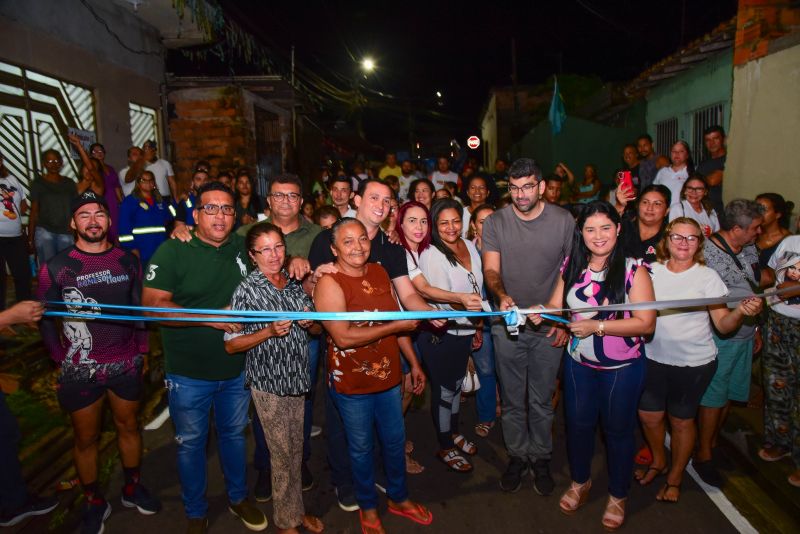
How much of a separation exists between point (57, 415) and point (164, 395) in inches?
41.1

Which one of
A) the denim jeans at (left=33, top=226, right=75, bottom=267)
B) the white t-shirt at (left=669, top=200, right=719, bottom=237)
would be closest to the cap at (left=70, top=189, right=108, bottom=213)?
the denim jeans at (left=33, top=226, right=75, bottom=267)

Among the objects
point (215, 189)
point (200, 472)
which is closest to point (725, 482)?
point (200, 472)

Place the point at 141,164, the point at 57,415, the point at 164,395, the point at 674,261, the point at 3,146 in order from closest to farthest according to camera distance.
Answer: the point at 674,261, the point at 57,415, the point at 164,395, the point at 3,146, the point at 141,164

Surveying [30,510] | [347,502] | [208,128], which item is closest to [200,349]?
[347,502]

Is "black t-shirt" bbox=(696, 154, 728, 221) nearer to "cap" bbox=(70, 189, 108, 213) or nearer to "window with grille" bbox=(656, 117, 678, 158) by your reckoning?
"window with grille" bbox=(656, 117, 678, 158)

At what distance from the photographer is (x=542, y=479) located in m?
3.95

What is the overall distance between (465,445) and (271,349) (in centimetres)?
224

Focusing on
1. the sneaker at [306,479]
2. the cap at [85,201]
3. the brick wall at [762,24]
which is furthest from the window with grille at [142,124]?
the brick wall at [762,24]

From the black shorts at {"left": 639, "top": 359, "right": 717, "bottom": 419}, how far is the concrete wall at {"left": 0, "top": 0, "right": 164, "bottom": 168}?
9.49m

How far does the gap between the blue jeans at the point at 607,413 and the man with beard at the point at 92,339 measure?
3.18 metres

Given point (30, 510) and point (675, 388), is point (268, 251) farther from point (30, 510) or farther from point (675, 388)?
point (675, 388)

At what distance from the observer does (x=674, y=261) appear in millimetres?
3629

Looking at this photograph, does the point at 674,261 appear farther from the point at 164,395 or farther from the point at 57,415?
the point at 57,415

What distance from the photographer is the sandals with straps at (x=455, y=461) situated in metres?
4.20
